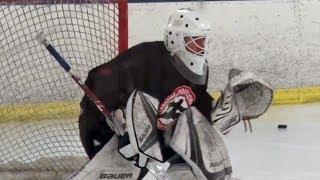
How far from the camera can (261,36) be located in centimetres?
455

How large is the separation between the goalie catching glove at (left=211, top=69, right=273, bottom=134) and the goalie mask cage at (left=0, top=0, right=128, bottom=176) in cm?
51

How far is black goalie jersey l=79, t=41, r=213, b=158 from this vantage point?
→ 6.88 feet

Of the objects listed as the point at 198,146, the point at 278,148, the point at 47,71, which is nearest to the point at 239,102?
the point at 198,146

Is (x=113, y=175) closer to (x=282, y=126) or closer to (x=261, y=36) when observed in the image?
(x=282, y=126)

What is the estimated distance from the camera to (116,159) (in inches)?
86.5

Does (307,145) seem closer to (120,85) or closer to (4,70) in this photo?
(4,70)

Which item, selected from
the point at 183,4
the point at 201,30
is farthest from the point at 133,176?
the point at 183,4

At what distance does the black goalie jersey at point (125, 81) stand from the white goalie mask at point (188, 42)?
0.03 metres

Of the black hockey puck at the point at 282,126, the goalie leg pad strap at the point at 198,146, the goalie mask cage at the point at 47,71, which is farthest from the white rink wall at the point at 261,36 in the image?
the goalie leg pad strap at the point at 198,146

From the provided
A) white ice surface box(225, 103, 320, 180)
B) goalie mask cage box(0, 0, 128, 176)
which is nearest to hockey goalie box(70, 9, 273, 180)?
goalie mask cage box(0, 0, 128, 176)

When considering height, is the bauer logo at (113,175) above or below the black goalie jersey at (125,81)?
below

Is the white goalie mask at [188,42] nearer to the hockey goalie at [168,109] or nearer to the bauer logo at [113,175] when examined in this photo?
the hockey goalie at [168,109]

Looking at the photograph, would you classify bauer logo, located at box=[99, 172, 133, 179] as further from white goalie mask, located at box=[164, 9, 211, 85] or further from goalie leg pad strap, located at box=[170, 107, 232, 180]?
white goalie mask, located at box=[164, 9, 211, 85]

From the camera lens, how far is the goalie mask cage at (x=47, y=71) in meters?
2.83
